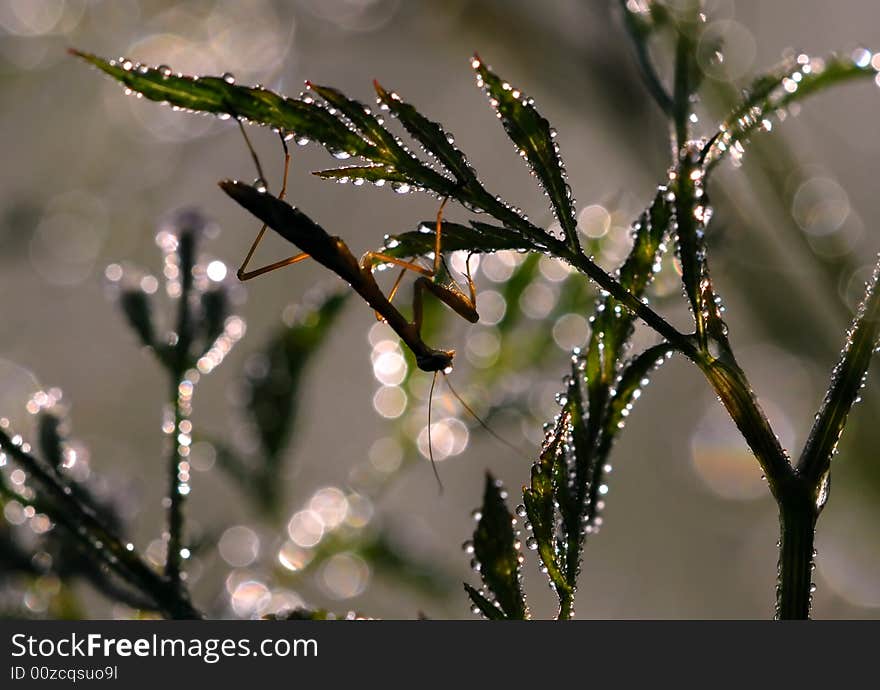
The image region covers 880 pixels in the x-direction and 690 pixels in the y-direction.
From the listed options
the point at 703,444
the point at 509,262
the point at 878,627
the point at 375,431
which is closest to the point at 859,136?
the point at 703,444

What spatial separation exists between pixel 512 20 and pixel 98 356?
2.28 metres

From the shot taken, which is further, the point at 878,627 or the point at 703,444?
the point at 703,444

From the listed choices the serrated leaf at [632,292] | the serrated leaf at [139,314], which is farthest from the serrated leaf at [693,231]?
the serrated leaf at [139,314]

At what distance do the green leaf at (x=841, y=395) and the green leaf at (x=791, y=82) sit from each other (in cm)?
29

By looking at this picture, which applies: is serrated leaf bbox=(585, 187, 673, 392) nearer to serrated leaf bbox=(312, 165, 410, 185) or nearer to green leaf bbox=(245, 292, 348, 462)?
serrated leaf bbox=(312, 165, 410, 185)

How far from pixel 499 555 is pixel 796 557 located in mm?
357

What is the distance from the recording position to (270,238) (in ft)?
13.2

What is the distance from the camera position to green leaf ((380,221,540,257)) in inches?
49.9

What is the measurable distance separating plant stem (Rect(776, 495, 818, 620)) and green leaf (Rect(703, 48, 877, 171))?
1.56 feet

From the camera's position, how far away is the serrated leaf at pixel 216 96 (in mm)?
1181

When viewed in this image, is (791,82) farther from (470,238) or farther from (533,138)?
(470,238)

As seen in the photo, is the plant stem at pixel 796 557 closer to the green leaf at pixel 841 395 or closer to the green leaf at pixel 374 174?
the green leaf at pixel 841 395

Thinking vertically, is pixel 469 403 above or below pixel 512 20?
below

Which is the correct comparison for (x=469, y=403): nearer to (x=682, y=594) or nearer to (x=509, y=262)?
(x=509, y=262)
